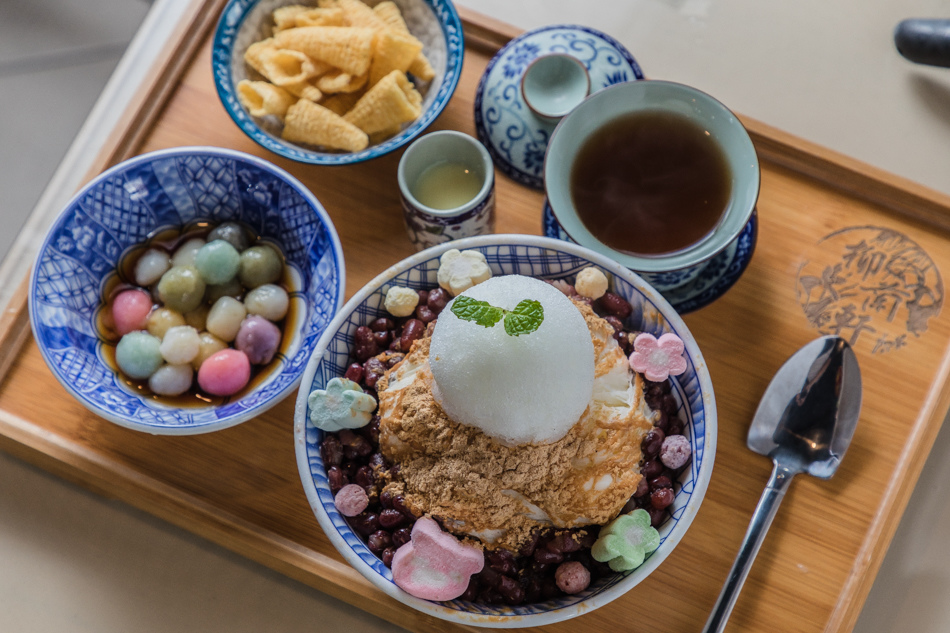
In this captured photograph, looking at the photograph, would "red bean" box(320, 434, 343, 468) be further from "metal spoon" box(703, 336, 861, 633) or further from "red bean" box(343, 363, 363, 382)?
"metal spoon" box(703, 336, 861, 633)

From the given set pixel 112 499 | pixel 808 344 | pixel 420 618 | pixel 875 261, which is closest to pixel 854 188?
pixel 875 261

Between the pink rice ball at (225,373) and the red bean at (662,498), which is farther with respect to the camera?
the pink rice ball at (225,373)

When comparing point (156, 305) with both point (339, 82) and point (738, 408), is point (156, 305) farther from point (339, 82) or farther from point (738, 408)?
point (738, 408)

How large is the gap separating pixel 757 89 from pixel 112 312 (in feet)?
5.66

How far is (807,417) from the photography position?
1.53 m

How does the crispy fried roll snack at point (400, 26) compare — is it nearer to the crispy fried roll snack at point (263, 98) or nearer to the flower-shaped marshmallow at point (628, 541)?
A: the crispy fried roll snack at point (263, 98)

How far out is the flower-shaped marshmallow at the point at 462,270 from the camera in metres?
1.42

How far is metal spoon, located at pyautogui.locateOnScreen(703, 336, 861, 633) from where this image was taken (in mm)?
1520

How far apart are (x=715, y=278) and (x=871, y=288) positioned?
0.36 m

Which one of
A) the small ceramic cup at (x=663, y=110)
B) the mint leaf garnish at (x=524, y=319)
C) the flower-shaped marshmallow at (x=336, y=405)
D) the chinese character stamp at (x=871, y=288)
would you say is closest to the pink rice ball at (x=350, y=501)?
the flower-shaped marshmallow at (x=336, y=405)

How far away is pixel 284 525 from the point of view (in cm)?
156

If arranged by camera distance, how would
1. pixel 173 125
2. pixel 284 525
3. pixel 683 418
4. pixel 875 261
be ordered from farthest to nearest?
pixel 173 125, pixel 875 261, pixel 284 525, pixel 683 418

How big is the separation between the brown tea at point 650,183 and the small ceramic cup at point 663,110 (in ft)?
0.06

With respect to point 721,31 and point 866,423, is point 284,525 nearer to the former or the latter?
point 866,423
